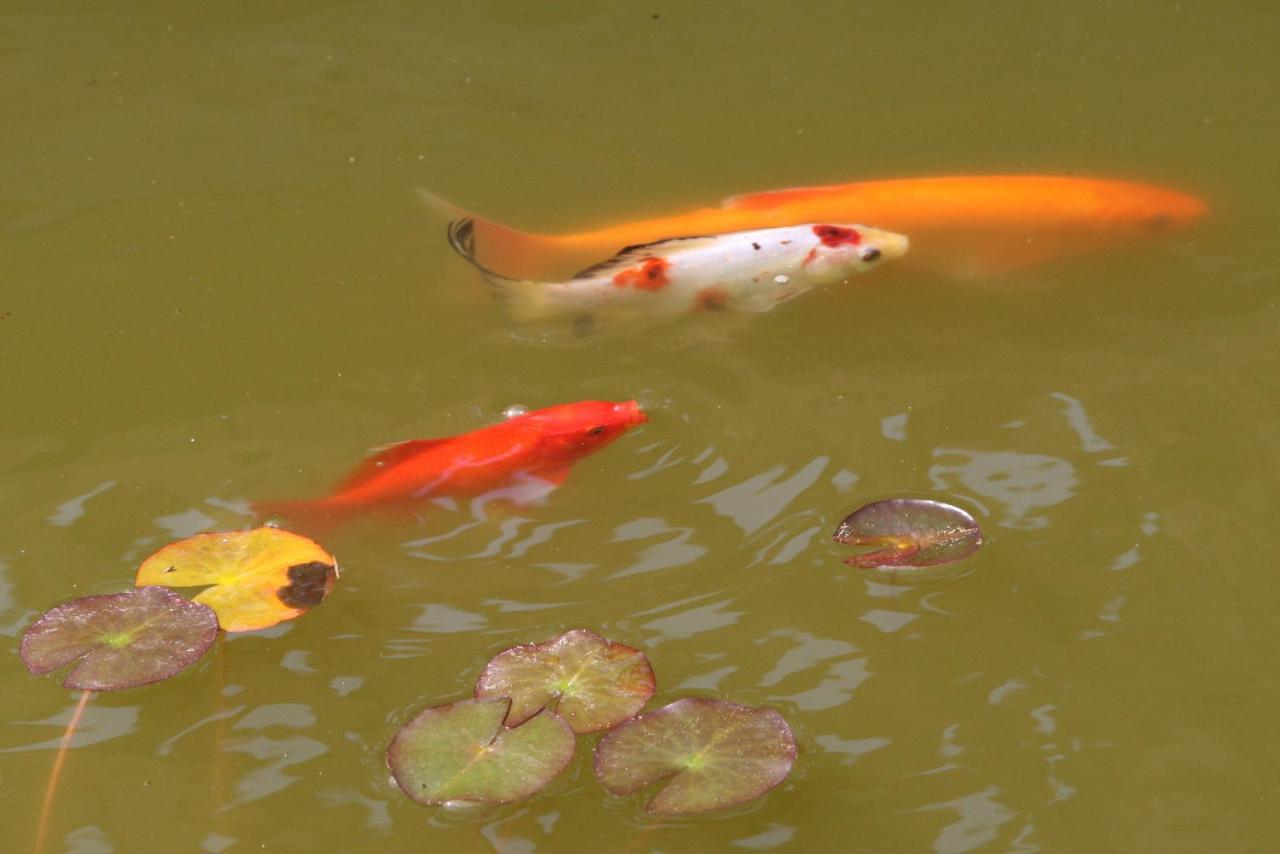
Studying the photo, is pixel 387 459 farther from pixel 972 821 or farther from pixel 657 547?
pixel 972 821

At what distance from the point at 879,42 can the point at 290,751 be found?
280 cm

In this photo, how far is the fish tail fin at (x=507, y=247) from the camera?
3072 millimetres

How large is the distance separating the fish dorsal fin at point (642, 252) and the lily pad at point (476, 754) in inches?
47.4

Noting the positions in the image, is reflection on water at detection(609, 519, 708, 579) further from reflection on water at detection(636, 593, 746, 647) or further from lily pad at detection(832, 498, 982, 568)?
lily pad at detection(832, 498, 982, 568)

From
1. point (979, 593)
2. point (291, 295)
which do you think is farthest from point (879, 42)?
point (979, 593)

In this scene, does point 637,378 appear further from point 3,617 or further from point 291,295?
point 3,617

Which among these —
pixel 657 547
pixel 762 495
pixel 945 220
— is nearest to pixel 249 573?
pixel 657 547

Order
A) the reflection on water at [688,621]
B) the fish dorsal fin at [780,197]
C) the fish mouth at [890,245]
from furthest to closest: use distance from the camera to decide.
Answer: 1. the fish dorsal fin at [780,197]
2. the fish mouth at [890,245]
3. the reflection on water at [688,621]

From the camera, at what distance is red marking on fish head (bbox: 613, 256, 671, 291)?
114 inches

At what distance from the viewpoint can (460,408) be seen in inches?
107

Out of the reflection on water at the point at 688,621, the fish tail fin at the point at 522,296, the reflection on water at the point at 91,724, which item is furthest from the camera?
the fish tail fin at the point at 522,296

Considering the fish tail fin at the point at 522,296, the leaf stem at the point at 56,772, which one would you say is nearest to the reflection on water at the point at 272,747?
→ the leaf stem at the point at 56,772

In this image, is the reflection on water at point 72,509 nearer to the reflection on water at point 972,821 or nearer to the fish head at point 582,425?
the fish head at point 582,425

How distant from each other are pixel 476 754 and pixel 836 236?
1560 mm
